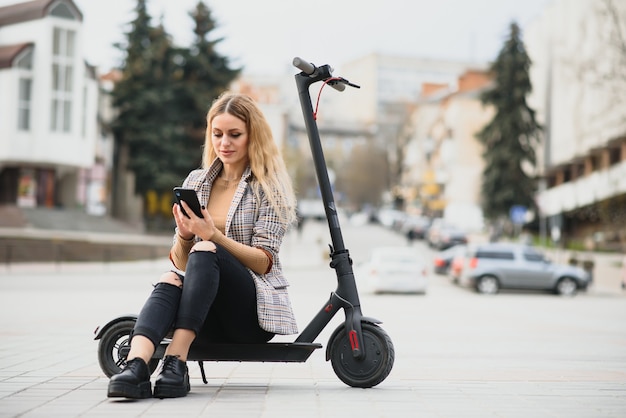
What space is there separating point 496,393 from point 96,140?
52.5 meters

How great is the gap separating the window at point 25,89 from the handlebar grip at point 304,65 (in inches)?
1695

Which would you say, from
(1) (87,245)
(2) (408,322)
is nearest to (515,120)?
(1) (87,245)

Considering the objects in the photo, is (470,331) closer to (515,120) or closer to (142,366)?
(142,366)

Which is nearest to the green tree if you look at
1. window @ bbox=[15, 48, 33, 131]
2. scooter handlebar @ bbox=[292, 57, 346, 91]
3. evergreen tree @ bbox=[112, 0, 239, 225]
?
evergreen tree @ bbox=[112, 0, 239, 225]

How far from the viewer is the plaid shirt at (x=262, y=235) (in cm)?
524

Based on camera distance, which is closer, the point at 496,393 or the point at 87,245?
the point at 496,393

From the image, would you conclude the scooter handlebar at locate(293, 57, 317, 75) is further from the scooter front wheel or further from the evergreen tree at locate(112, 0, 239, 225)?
the evergreen tree at locate(112, 0, 239, 225)

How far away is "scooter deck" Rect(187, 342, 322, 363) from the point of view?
529 cm

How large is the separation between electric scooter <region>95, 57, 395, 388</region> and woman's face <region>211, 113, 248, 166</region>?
1.53 feet

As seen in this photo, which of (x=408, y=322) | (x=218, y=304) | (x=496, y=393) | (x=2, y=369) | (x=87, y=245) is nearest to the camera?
(x=218, y=304)

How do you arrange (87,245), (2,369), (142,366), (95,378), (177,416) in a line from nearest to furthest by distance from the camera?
(177,416) < (142,366) < (95,378) < (2,369) < (87,245)

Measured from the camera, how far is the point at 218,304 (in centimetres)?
521

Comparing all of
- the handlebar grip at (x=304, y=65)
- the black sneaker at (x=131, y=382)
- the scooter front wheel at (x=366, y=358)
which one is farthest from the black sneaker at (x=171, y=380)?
the handlebar grip at (x=304, y=65)

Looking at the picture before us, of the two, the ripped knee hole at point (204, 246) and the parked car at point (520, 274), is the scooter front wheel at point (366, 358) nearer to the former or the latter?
the ripped knee hole at point (204, 246)
